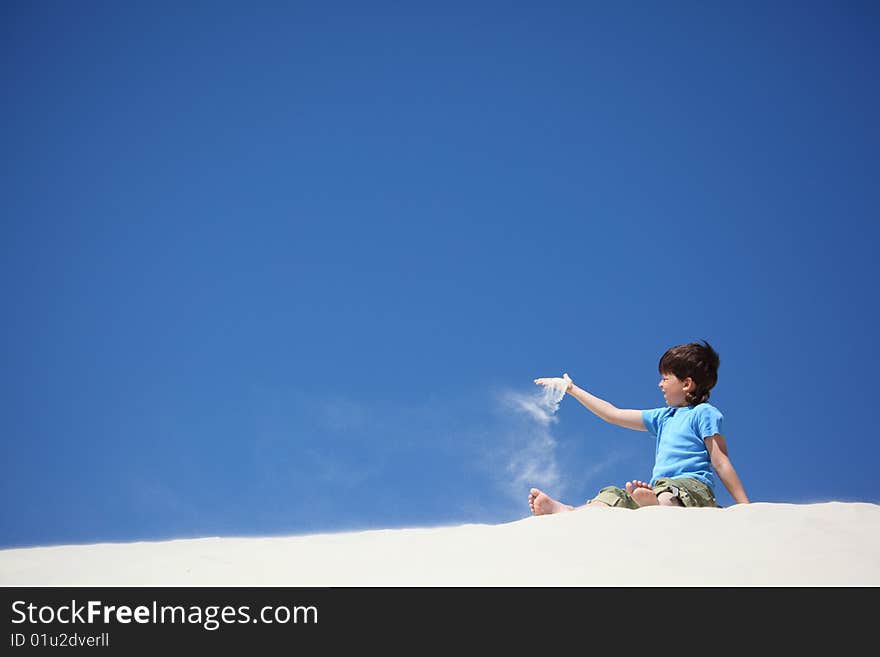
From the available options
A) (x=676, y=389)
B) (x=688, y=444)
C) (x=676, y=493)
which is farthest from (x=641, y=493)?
(x=676, y=389)

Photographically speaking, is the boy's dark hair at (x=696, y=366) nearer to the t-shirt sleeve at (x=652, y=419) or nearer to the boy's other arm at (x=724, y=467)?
the t-shirt sleeve at (x=652, y=419)

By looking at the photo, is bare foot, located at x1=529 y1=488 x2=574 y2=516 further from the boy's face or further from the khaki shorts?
the boy's face

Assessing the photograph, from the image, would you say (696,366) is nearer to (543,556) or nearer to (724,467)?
(724,467)

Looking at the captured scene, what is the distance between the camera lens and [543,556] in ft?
7.50

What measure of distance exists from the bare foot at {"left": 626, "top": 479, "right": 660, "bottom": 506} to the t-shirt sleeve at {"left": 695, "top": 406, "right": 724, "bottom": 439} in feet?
2.06

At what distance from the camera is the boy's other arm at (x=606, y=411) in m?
4.49

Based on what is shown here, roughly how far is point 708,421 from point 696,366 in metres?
0.48

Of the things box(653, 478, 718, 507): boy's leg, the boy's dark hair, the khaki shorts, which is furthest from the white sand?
the boy's dark hair

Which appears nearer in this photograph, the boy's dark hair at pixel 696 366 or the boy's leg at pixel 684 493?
the boy's leg at pixel 684 493

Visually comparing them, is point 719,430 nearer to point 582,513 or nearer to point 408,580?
point 582,513

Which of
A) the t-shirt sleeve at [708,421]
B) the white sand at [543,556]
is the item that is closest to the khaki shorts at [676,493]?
the t-shirt sleeve at [708,421]

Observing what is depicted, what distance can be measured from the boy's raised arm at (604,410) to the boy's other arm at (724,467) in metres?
0.61
